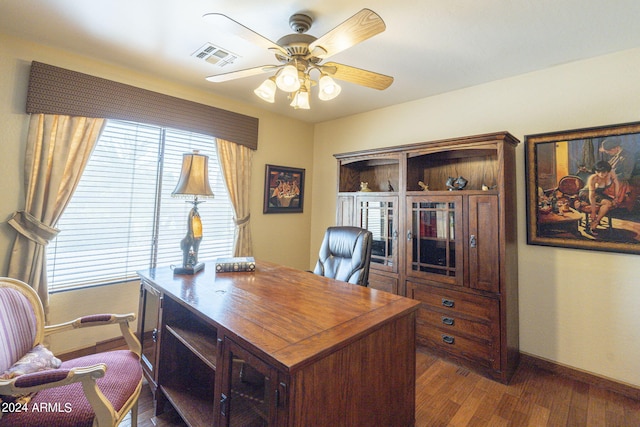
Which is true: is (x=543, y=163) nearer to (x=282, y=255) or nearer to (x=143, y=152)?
(x=282, y=255)

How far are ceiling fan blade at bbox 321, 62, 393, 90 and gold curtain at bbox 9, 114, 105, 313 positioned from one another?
7.34 feet

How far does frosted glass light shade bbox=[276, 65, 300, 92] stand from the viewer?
5.01 feet

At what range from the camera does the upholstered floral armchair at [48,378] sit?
3.62 feet

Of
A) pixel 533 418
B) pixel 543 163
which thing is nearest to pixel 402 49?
pixel 543 163

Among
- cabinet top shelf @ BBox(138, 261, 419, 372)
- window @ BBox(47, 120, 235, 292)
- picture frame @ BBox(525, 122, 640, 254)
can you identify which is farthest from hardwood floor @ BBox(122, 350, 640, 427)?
window @ BBox(47, 120, 235, 292)

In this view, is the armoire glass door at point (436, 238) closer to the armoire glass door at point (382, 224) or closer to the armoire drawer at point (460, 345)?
the armoire glass door at point (382, 224)

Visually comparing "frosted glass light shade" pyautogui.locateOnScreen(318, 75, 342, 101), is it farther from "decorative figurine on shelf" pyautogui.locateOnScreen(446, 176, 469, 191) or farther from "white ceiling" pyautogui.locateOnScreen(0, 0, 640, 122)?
"decorative figurine on shelf" pyautogui.locateOnScreen(446, 176, 469, 191)

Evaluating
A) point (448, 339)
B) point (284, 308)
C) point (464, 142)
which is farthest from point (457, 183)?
point (284, 308)

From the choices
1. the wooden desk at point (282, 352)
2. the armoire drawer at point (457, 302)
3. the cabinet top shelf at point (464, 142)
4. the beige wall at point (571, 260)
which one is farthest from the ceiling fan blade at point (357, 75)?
the armoire drawer at point (457, 302)

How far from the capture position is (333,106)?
141 inches

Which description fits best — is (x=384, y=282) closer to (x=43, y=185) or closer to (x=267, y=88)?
(x=267, y=88)

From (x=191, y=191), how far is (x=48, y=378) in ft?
4.04

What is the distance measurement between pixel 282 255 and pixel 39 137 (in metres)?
2.75

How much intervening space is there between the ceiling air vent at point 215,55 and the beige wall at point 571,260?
7.54ft
